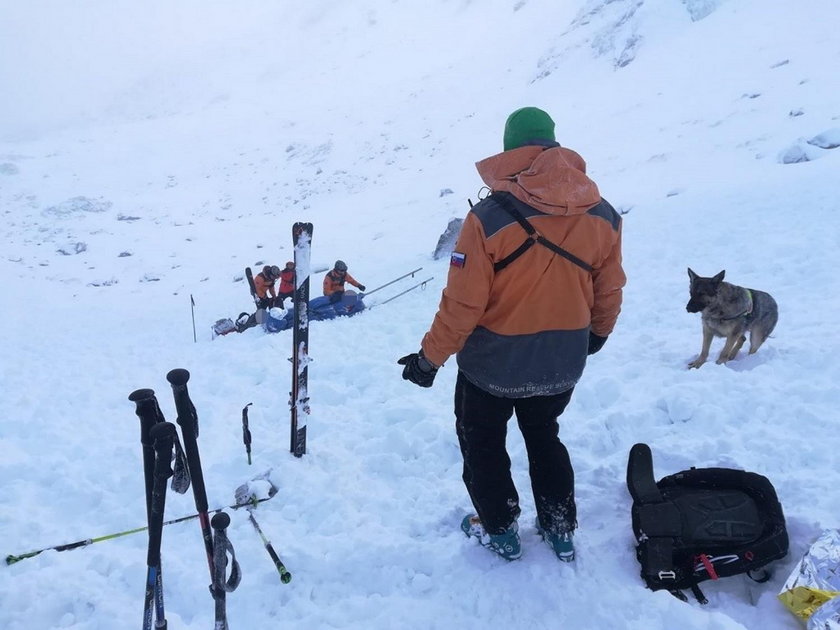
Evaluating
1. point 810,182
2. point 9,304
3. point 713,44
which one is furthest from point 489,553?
point 713,44

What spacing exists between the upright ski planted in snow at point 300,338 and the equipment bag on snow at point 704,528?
2.79m

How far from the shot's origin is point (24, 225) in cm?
2752

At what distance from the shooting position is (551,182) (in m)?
2.26

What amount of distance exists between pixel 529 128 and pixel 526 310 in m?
0.85

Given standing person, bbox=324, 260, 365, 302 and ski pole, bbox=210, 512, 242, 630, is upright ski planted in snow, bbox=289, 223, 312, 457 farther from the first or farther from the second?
standing person, bbox=324, 260, 365, 302

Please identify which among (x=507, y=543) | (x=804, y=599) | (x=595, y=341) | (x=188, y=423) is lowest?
(x=804, y=599)

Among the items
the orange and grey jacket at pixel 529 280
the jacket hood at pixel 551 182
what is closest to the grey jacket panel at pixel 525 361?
the orange and grey jacket at pixel 529 280

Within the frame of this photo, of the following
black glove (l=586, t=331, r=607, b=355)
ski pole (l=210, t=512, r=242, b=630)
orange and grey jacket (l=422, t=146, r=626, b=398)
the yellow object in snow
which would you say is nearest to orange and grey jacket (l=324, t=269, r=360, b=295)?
black glove (l=586, t=331, r=607, b=355)

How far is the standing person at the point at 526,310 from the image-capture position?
7.63 ft

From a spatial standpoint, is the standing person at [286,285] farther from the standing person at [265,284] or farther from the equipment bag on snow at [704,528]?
the equipment bag on snow at [704,528]

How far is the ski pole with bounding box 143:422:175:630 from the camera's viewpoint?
6.80 feet

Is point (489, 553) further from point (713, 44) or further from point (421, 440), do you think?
point (713, 44)

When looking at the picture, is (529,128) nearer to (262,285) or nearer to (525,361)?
(525,361)

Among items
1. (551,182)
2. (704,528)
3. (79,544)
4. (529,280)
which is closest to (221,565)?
(529,280)
